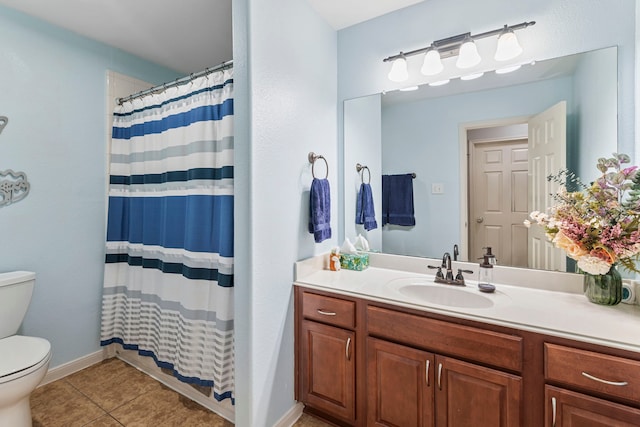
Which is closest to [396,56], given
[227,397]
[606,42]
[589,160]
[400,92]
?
[400,92]

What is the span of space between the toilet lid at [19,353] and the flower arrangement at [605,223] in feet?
8.42

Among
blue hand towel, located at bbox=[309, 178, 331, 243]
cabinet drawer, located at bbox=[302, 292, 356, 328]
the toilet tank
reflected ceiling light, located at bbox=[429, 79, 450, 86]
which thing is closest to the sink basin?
cabinet drawer, located at bbox=[302, 292, 356, 328]

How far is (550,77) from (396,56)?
83 cm

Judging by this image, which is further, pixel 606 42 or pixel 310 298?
pixel 310 298

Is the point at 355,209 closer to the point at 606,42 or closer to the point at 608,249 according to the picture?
the point at 608,249

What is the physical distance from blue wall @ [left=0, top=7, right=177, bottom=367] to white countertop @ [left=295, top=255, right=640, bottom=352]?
1748 mm

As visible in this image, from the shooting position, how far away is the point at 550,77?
4.96ft

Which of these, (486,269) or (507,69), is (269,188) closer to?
Answer: (486,269)

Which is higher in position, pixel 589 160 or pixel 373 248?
pixel 589 160

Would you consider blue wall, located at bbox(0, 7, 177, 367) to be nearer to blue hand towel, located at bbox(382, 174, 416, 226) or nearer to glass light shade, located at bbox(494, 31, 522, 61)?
blue hand towel, located at bbox(382, 174, 416, 226)

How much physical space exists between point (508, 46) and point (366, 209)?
3.92 ft

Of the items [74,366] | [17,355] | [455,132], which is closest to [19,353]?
[17,355]

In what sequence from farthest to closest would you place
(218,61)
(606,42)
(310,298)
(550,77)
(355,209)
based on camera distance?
(218,61) → (355,209) → (310,298) → (550,77) → (606,42)

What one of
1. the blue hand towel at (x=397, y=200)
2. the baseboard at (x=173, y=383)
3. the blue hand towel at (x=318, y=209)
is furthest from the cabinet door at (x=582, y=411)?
the baseboard at (x=173, y=383)
